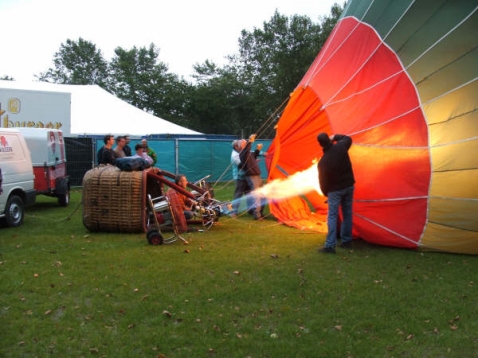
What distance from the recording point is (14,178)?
8945 millimetres

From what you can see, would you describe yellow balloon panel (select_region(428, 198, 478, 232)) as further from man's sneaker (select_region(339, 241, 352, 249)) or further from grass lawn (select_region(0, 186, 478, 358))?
man's sneaker (select_region(339, 241, 352, 249))

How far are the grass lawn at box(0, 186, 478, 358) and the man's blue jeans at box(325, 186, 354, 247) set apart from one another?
0.80 feet

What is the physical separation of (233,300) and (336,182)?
8.62 feet

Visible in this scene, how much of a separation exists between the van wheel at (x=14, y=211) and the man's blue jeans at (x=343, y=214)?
598cm

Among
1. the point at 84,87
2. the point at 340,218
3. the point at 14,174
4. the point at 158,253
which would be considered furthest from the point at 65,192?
the point at 84,87

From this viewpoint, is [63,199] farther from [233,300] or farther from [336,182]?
[233,300]

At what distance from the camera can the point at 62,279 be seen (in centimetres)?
541

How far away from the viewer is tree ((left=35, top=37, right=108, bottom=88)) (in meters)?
68.3

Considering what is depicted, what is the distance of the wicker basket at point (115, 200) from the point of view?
7730 millimetres

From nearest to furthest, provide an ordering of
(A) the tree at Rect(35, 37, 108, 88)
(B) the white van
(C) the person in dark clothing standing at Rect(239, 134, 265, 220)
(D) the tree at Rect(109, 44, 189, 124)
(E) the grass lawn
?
(E) the grass lawn, (B) the white van, (C) the person in dark clothing standing at Rect(239, 134, 265, 220), (D) the tree at Rect(109, 44, 189, 124), (A) the tree at Rect(35, 37, 108, 88)

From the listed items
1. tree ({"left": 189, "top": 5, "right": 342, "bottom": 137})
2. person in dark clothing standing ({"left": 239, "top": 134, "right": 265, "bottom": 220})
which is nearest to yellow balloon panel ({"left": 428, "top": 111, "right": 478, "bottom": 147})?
person in dark clothing standing ({"left": 239, "top": 134, "right": 265, "bottom": 220})

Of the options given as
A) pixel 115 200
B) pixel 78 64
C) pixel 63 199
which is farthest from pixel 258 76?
pixel 115 200

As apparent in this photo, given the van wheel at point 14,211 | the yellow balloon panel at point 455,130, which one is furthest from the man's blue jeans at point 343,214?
the van wheel at point 14,211

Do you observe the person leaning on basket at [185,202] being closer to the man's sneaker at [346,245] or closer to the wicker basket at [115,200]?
the wicker basket at [115,200]
